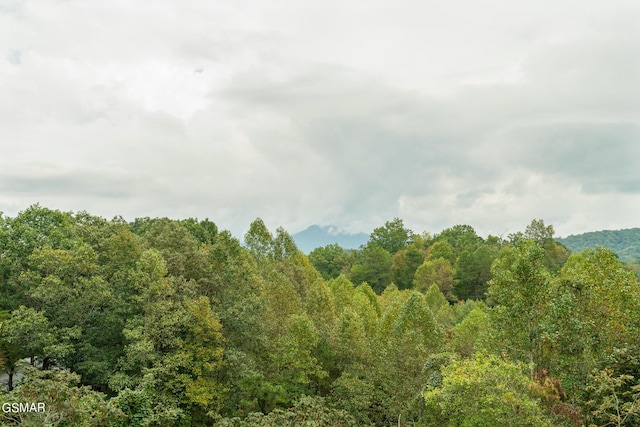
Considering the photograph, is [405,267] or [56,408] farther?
[405,267]

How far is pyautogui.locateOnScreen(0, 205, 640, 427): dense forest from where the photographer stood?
16.1 meters

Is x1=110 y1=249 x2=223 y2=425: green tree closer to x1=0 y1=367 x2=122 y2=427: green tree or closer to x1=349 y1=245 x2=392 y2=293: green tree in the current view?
x1=0 y1=367 x2=122 y2=427: green tree

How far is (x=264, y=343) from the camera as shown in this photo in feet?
88.9

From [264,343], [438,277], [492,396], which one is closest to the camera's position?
[492,396]

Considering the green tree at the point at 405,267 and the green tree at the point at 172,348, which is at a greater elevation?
the green tree at the point at 405,267

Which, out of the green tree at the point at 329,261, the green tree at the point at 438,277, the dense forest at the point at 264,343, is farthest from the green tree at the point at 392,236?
the dense forest at the point at 264,343

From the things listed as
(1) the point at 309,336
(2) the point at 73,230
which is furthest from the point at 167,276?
(1) the point at 309,336

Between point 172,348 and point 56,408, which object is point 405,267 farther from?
point 56,408

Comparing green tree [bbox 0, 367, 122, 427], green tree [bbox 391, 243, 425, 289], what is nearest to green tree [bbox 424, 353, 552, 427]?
green tree [bbox 0, 367, 122, 427]

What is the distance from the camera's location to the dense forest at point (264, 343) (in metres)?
16.1

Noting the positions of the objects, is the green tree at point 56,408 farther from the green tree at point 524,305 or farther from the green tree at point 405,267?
the green tree at point 405,267

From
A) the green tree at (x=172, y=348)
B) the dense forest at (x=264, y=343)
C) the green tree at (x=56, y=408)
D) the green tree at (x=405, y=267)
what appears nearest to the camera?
the green tree at (x=56, y=408)

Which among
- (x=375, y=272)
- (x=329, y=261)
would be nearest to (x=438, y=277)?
(x=375, y=272)

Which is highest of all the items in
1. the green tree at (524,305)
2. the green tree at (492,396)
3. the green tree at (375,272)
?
the green tree at (375,272)
